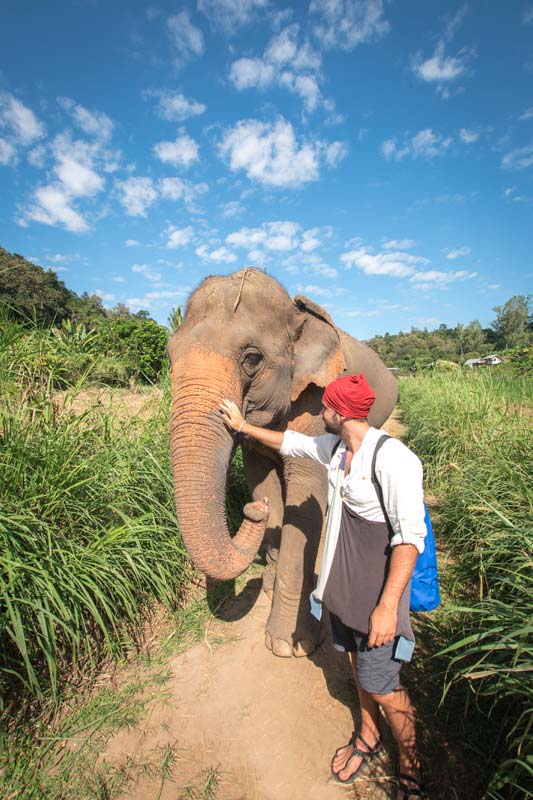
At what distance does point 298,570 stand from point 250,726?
979 mm

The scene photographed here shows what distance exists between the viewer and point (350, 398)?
5.66 feet

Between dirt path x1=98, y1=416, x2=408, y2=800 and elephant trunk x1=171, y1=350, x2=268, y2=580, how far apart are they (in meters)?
1.01

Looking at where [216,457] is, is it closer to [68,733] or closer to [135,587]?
[135,587]

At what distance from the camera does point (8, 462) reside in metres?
2.68

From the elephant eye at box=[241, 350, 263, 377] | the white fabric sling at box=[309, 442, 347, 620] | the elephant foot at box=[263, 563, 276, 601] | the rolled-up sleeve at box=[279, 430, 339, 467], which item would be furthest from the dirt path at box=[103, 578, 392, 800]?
the elephant eye at box=[241, 350, 263, 377]

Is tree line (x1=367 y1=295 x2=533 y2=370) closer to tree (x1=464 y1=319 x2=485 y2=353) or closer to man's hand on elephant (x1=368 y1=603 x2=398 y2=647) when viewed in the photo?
tree (x1=464 y1=319 x2=485 y2=353)

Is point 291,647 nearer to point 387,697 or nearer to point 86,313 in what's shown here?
point 387,697

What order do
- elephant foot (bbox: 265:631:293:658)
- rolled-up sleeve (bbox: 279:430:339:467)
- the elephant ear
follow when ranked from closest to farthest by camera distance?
1. rolled-up sleeve (bbox: 279:430:339:467)
2. elephant foot (bbox: 265:631:293:658)
3. the elephant ear

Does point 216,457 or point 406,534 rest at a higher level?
point 216,457

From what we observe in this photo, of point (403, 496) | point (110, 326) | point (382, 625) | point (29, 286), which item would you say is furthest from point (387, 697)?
point (29, 286)

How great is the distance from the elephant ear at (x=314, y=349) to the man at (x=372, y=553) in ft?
3.55

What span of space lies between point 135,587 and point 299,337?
246 centimetres

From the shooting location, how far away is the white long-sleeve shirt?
1569 millimetres

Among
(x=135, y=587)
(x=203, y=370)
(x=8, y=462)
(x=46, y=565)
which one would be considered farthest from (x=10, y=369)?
(x=135, y=587)
